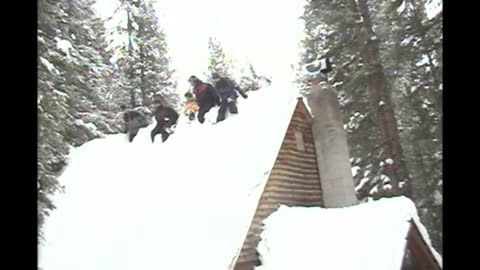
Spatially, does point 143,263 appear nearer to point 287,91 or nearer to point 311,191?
point 311,191

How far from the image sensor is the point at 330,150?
7836mm

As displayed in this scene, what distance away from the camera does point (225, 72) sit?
1144cm

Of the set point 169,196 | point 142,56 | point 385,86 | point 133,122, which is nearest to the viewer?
point 169,196

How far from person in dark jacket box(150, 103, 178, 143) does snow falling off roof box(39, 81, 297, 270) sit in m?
0.10

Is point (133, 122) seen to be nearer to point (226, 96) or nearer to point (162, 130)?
point (162, 130)

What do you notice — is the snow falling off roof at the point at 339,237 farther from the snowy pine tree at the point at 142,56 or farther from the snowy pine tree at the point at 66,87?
the snowy pine tree at the point at 142,56

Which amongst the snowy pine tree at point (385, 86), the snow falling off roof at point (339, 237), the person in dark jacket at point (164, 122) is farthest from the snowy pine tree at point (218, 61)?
the snow falling off roof at point (339, 237)

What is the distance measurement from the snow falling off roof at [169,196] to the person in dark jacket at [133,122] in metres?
0.38

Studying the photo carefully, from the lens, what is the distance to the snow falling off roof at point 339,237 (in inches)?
221

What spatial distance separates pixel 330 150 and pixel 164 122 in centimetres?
255

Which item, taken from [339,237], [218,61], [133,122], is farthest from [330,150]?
[218,61]

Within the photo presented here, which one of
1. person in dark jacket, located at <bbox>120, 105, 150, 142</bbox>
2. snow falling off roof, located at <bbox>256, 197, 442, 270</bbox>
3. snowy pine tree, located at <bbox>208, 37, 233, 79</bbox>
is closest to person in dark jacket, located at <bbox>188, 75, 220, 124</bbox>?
person in dark jacket, located at <bbox>120, 105, 150, 142</bbox>
